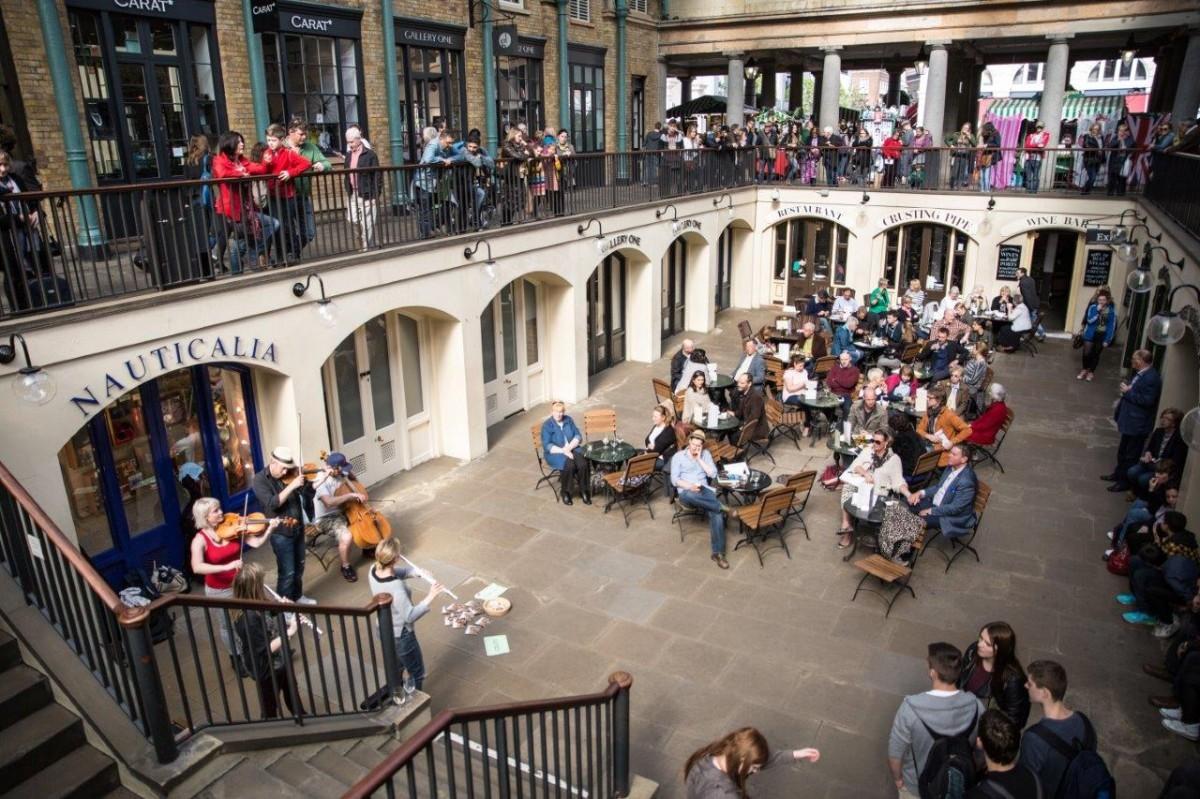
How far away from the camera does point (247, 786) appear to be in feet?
16.6

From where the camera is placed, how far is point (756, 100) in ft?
104

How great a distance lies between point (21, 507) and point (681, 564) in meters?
7.04

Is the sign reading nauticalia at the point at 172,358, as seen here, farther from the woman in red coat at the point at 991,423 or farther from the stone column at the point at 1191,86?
the stone column at the point at 1191,86

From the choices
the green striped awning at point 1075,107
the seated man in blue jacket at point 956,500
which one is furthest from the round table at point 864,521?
the green striped awning at point 1075,107

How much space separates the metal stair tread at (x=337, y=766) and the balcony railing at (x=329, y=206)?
15.6 ft

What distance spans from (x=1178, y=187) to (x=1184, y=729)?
996 cm

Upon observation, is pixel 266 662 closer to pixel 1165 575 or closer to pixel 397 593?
pixel 397 593

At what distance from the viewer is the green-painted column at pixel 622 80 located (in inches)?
875

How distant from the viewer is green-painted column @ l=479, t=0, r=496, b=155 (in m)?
17.3

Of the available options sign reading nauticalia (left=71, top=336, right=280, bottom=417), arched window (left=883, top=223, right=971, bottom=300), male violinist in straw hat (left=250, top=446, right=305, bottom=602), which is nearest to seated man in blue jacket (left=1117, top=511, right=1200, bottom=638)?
male violinist in straw hat (left=250, top=446, right=305, bottom=602)

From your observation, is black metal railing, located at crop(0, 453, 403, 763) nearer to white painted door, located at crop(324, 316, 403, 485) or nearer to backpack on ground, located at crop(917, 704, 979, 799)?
backpack on ground, located at crop(917, 704, 979, 799)

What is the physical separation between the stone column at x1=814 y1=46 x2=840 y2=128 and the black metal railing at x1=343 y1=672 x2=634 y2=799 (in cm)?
2073

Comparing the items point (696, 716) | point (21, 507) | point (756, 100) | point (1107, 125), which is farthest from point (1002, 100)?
point (21, 507)

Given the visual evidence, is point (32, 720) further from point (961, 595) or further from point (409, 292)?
point (961, 595)
